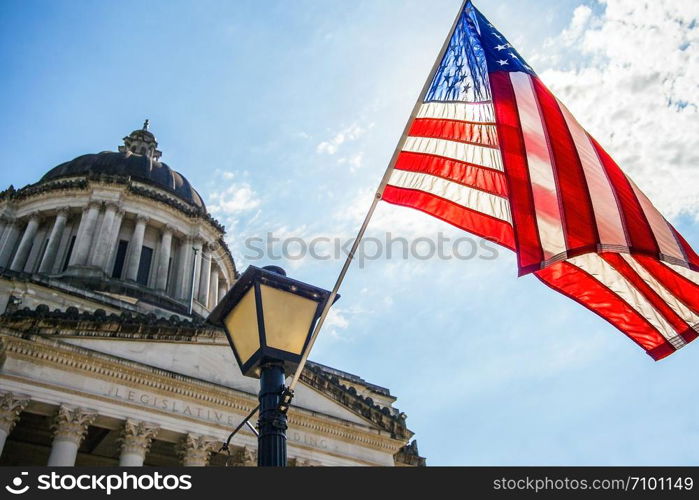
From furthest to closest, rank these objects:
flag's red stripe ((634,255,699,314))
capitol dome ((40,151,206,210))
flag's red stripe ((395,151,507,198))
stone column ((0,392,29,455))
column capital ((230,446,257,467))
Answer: capitol dome ((40,151,206,210)), column capital ((230,446,257,467)), stone column ((0,392,29,455)), flag's red stripe ((634,255,699,314)), flag's red stripe ((395,151,507,198))

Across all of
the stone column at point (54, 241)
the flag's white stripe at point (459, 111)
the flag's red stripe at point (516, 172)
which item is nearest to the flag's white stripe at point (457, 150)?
the flag's red stripe at point (516, 172)

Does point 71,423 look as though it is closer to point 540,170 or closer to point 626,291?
point 540,170

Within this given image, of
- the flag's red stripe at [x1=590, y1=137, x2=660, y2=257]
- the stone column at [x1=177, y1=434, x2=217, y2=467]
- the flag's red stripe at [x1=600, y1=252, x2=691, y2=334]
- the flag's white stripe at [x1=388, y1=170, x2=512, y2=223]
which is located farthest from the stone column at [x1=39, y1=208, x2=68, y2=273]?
the flag's red stripe at [x1=590, y1=137, x2=660, y2=257]

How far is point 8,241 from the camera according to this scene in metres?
36.7

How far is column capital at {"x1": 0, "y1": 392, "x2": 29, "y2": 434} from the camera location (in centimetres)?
1620

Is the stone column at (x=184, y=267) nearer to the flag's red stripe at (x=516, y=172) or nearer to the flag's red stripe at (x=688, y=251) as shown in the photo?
the flag's red stripe at (x=516, y=172)

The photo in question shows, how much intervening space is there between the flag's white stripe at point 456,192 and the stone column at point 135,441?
12.7 m

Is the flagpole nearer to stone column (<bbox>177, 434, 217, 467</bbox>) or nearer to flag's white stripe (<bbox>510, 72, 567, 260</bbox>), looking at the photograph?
flag's white stripe (<bbox>510, 72, 567, 260</bbox>)

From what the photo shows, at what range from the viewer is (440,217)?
31.0ft

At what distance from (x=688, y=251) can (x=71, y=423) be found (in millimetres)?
16010

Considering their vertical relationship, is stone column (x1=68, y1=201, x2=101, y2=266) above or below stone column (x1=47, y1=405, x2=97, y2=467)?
above

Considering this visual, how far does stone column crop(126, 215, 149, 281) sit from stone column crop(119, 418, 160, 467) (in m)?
16.6

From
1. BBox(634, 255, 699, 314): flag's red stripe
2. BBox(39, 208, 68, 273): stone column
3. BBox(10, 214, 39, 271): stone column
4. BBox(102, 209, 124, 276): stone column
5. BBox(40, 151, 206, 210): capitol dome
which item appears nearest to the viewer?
BBox(634, 255, 699, 314): flag's red stripe

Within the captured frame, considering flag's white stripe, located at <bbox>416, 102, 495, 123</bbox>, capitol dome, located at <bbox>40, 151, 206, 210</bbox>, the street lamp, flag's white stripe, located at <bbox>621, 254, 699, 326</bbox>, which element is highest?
capitol dome, located at <bbox>40, 151, 206, 210</bbox>
